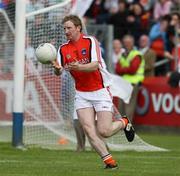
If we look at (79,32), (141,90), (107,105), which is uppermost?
(79,32)

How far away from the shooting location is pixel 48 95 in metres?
17.4

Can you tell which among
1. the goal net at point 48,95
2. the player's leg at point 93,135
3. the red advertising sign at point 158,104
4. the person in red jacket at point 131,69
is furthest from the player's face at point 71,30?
the red advertising sign at point 158,104

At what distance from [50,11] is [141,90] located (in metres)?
5.87

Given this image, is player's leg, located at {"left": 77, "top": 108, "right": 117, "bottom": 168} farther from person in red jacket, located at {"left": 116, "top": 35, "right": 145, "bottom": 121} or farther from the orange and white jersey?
person in red jacket, located at {"left": 116, "top": 35, "right": 145, "bottom": 121}

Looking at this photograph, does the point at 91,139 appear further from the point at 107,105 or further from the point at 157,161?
the point at 157,161

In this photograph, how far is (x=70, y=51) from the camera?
490 inches

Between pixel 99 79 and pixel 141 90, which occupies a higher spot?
pixel 99 79

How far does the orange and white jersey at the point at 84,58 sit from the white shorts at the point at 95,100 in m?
0.07

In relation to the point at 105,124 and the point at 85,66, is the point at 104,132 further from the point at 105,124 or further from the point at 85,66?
the point at 85,66

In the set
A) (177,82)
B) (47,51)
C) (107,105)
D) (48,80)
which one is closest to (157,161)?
(107,105)

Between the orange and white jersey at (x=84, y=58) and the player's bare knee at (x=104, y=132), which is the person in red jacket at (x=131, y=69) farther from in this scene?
the player's bare knee at (x=104, y=132)

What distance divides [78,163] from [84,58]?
1566 millimetres

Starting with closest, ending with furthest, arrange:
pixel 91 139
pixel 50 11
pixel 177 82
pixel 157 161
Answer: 1. pixel 91 139
2. pixel 157 161
3. pixel 50 11
4. pixel 177 82

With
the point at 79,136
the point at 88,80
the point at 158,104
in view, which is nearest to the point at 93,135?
the point at 88,80
